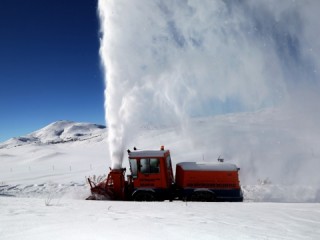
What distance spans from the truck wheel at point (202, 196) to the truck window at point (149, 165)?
1.83 metres

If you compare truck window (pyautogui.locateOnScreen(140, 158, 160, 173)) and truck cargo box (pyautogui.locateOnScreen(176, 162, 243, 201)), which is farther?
truck window (pyautogui.locateOnScreen(140, 158, 160, 173))

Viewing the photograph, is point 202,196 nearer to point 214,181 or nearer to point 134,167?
point 214,181

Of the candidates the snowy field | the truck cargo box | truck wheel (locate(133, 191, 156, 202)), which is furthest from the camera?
truck wheel (locate(133, 191, 156, 202))

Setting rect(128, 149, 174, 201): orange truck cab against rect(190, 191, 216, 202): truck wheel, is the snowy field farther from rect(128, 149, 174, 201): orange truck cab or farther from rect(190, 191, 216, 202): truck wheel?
rect(128, 149, 174, 201): orange truck cab

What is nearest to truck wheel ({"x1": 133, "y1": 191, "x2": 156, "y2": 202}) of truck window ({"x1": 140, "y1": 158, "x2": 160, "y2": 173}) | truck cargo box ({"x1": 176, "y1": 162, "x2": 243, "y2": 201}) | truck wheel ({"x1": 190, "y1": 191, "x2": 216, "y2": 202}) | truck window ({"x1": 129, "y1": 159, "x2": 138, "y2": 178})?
truck window ({"x1": 129, "y1": 159, "x2": 138, "y2": 178})

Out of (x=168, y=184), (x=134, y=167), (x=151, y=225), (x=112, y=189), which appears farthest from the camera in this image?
(x=112, y=189)

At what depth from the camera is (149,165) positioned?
1175cm

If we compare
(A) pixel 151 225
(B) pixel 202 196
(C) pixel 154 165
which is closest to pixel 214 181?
(B) pixel 202 196

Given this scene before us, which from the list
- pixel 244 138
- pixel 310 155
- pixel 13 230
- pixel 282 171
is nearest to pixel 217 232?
pixel 13 230

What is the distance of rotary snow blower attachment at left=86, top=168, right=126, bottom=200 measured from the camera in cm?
1181

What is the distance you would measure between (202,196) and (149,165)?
254cm

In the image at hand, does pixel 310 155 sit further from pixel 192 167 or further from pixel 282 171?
pixel 192 167

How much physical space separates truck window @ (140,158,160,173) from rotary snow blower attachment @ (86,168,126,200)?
1027 millimetres

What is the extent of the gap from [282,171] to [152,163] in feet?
42.4
